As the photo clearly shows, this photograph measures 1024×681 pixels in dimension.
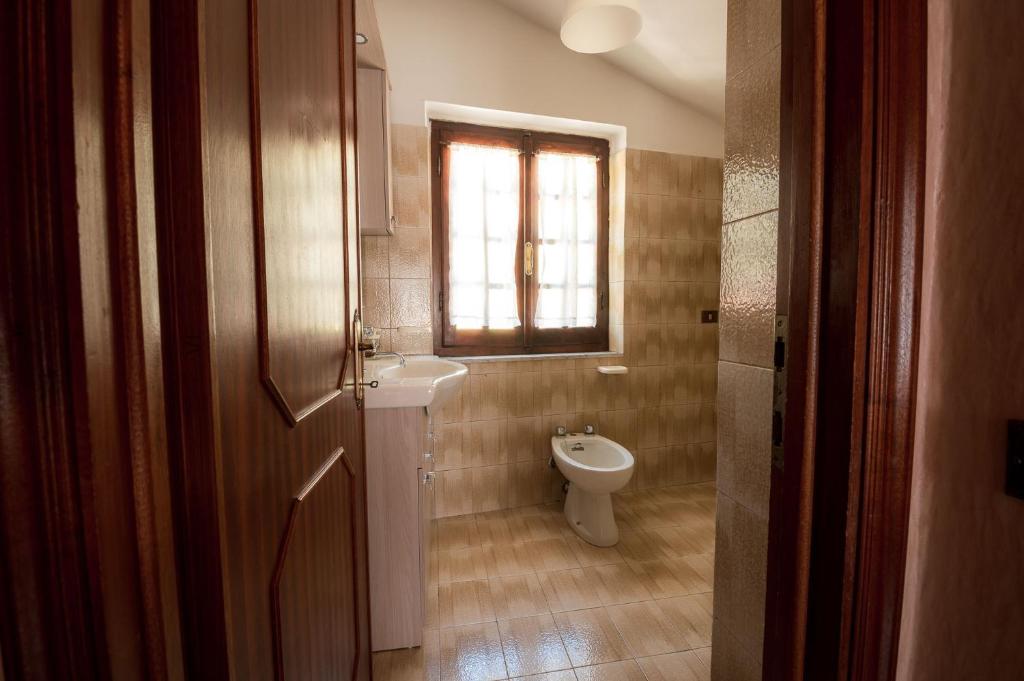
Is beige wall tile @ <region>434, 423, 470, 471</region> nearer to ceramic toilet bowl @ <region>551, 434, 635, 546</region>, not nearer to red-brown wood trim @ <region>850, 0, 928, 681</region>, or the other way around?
ceramic toilet bowl @ <region>551, 434, 635, 546</region>

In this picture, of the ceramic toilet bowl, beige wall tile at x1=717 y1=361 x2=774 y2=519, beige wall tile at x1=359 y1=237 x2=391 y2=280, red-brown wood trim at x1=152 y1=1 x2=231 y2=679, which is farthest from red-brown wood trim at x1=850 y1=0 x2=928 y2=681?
beige wall tile at x1=359 y1=237 x2=391 y2=280

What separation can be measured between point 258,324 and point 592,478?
1781 mm

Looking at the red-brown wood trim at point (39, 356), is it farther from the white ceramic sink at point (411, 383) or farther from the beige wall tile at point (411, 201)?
the beige wall tile at point (411, 201)

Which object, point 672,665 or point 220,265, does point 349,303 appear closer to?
point 220,265

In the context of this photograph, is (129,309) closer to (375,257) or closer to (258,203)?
(258,203)

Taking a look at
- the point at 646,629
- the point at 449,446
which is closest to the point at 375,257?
the point at 449,446

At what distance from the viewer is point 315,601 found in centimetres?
72

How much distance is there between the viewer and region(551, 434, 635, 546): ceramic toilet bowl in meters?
2.00

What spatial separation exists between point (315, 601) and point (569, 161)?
2.54 metres

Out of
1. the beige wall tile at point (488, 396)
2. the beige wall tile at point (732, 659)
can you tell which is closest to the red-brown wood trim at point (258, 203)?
the beige wall tile at point (732, 659)

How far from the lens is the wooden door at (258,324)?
1.23ft

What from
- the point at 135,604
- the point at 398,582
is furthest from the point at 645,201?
the point at 135,604

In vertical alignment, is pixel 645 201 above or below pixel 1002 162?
above

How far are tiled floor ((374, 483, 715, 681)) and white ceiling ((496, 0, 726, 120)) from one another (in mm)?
2500
